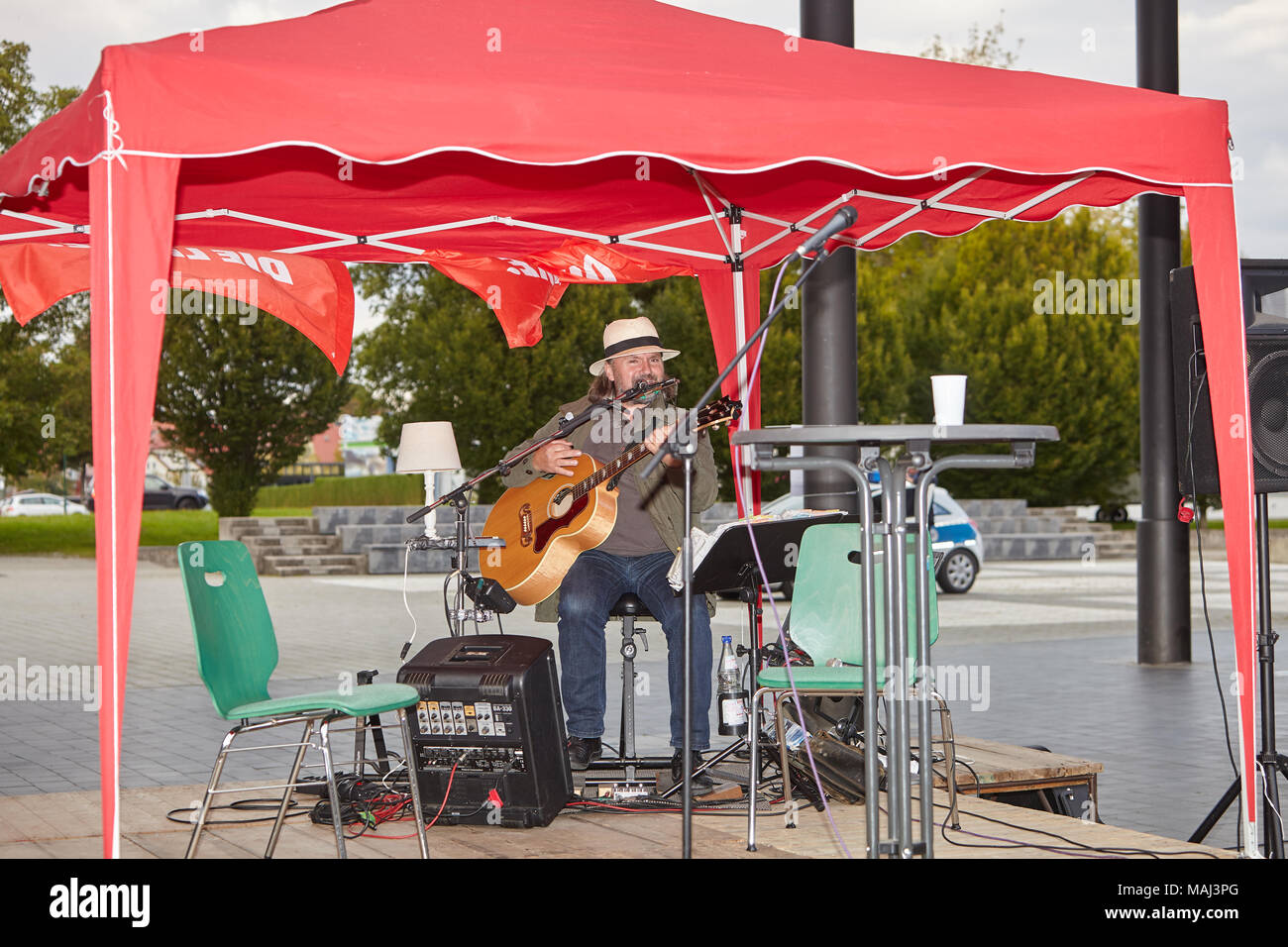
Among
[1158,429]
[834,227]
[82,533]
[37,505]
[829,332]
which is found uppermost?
[37,505]

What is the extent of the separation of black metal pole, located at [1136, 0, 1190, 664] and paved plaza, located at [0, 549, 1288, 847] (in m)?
0.40

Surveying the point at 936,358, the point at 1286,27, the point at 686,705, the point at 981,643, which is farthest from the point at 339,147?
the point at 936,358

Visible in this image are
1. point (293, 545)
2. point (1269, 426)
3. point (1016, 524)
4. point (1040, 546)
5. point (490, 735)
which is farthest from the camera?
point (1016, 524)

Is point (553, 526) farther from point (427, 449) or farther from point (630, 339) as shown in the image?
point (630, 339)

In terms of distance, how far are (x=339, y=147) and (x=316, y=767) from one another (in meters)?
3.44

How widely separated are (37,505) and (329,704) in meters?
56.9

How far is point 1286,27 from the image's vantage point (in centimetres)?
1789

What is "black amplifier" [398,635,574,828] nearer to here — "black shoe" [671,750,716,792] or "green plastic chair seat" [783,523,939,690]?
"black shoe" [671,750,716,792]

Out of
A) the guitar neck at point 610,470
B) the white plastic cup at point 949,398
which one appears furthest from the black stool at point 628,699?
the white plastic cup at point 949,398

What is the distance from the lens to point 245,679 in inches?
184

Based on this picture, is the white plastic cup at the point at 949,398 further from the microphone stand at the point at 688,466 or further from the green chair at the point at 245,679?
the green chair at the point at 245,679

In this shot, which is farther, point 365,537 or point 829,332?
point 365,537

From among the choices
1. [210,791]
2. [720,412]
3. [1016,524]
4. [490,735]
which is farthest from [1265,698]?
[1016,524]

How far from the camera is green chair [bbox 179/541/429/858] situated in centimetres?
434
